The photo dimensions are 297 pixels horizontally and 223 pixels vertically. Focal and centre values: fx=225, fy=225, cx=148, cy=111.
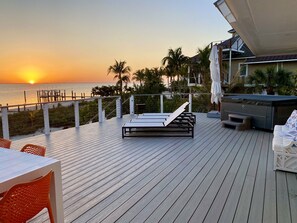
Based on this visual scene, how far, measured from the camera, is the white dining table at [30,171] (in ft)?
5.32

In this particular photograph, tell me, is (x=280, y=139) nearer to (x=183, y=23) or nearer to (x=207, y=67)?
(x=183, y=23)

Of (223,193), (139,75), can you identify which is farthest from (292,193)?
(139,75)

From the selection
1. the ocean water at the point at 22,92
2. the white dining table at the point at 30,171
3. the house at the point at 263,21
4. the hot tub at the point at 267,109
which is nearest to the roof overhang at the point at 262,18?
the house at the point at 263,21

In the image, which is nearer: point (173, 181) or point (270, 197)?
point (270, 197)

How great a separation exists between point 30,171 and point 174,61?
860 inches

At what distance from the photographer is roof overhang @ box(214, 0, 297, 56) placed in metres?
3.13

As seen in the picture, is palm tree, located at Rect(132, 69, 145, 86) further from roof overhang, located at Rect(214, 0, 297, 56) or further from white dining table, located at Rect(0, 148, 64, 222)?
white dining table, located at Rect(0, 148, 64, 222)

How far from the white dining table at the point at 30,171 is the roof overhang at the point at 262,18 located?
291 cm

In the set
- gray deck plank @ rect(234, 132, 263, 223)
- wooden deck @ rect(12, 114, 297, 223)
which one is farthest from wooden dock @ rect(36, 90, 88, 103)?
gray deck plank @ rect(234, 132, 263, 223)

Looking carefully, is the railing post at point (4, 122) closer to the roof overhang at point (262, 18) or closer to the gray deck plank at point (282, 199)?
the roof overhang at point (262, 18)

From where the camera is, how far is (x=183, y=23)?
39.7 feet

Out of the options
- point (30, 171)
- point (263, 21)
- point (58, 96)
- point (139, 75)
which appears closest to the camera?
point (30, 171)

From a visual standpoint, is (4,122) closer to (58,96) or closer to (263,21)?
(263,21)

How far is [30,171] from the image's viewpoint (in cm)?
169
